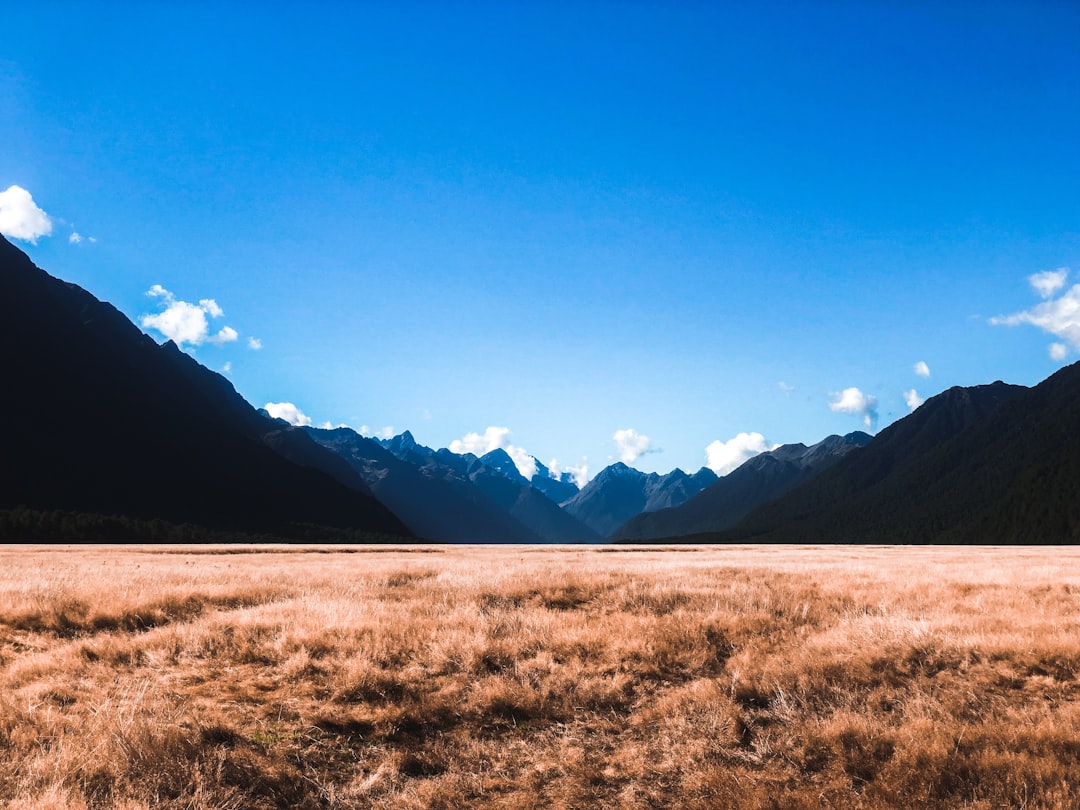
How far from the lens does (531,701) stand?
306 inches

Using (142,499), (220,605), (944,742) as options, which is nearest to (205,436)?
(142,499)

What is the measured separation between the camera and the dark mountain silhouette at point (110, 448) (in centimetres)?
12075

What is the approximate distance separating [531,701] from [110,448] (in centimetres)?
16004

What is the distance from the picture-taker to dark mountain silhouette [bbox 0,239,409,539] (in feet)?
396

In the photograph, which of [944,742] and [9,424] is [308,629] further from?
[9,424]

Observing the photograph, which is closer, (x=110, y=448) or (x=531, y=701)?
(x=531, y=701)

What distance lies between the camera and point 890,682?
27.8ft

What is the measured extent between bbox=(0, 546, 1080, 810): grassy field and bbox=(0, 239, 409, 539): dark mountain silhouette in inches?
4431

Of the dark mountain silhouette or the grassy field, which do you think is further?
the dark mountain silhouette

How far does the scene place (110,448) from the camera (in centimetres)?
13600

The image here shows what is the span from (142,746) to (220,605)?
7.35 m

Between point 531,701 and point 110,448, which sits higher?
point 110,448

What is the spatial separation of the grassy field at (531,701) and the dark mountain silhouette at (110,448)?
113 meters

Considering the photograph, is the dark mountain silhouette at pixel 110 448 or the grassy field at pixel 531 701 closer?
the grassy field at pixel 531 701
